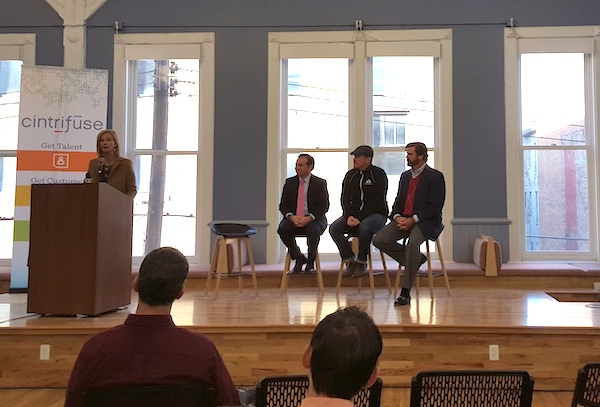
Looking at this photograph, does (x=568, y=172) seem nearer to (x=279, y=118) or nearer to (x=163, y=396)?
(x=279, y=118)

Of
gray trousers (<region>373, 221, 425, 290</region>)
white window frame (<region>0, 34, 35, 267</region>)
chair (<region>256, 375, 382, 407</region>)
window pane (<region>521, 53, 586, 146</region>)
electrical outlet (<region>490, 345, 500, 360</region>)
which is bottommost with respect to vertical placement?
electrical outlet (<region>490, 345, 500, 360</region>)

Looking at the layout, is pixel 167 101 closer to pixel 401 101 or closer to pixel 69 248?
pixel 401 101

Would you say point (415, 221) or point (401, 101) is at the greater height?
point (401, 101)

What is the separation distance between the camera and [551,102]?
20.2 ft

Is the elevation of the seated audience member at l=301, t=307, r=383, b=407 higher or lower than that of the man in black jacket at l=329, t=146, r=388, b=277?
lower

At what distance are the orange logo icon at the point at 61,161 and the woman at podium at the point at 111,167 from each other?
1562 millimetres

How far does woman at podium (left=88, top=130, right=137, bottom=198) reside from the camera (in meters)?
4.02

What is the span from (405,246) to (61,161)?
130 inches

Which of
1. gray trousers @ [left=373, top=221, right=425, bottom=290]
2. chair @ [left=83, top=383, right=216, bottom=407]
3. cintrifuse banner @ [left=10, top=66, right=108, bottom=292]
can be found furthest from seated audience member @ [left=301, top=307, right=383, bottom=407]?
cintrifuse banner @ [left=10, top=66, right=108, bottom=292]

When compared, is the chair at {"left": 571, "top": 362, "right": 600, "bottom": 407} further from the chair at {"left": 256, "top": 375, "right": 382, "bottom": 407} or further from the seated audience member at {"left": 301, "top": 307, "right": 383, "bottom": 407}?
the seated audience member at {"left": 301, "top": 307, "right": 383, "bottom": 407}

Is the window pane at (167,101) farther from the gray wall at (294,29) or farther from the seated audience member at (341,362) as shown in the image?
the seated audience member at (341,362)

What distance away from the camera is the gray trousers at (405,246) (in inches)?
162

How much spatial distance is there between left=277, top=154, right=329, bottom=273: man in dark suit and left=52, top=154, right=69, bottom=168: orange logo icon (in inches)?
83.7

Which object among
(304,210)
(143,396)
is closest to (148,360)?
(143,396)
